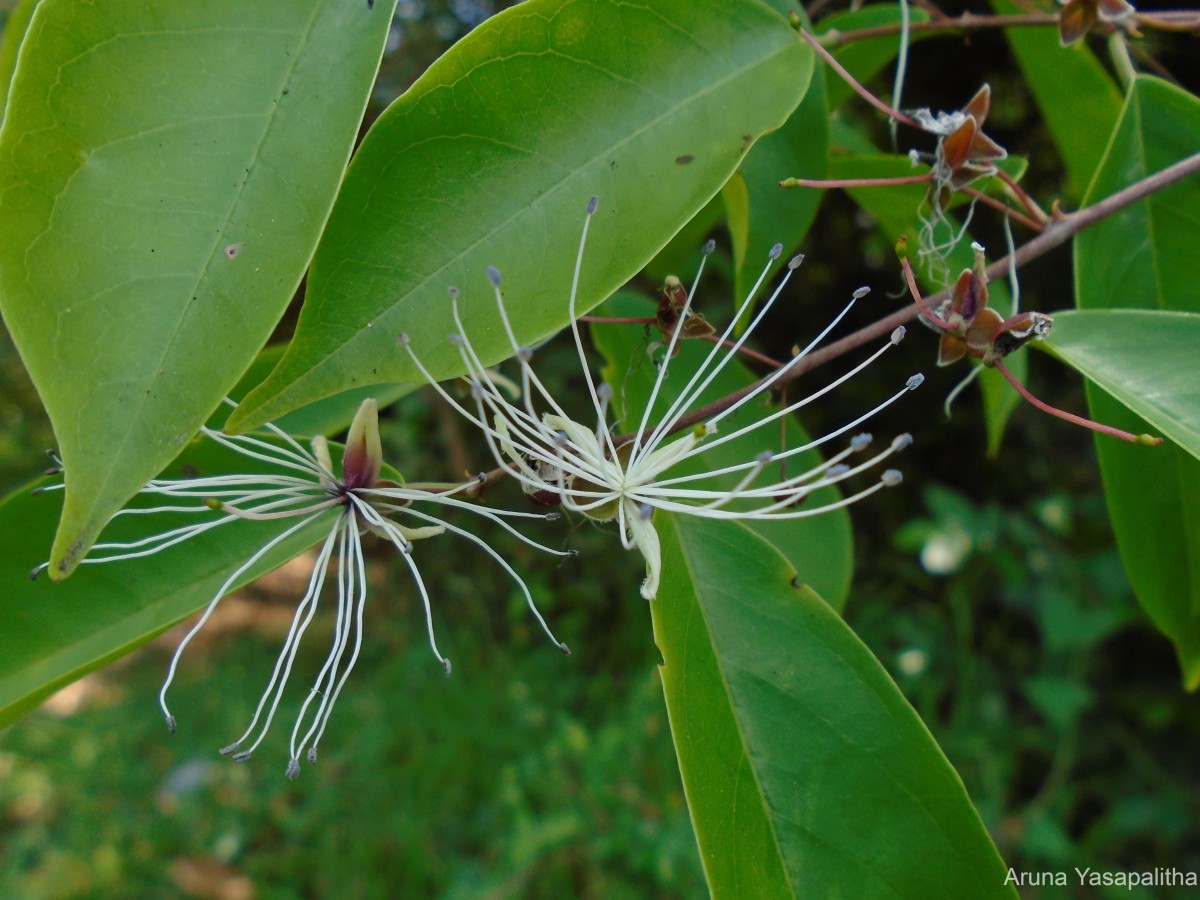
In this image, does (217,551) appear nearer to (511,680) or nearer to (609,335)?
(609,335)

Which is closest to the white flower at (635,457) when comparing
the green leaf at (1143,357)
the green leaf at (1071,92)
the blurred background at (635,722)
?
the green leaf at (1143,357)

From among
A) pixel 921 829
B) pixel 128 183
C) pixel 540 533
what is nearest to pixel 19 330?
pixel 128 183

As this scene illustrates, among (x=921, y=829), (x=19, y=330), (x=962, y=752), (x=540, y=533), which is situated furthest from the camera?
(x=540, y=533)

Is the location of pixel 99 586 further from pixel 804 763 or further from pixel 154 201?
pixel 804 763

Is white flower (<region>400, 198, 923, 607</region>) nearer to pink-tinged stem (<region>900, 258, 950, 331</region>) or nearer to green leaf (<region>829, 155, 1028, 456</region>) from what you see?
pink-tinged stem (<region>900, 258, 950, 331</region>)

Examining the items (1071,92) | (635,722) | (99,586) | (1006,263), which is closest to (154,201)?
(99,586)

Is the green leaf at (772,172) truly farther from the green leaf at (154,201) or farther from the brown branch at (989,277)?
the green leaf at (154,201)
